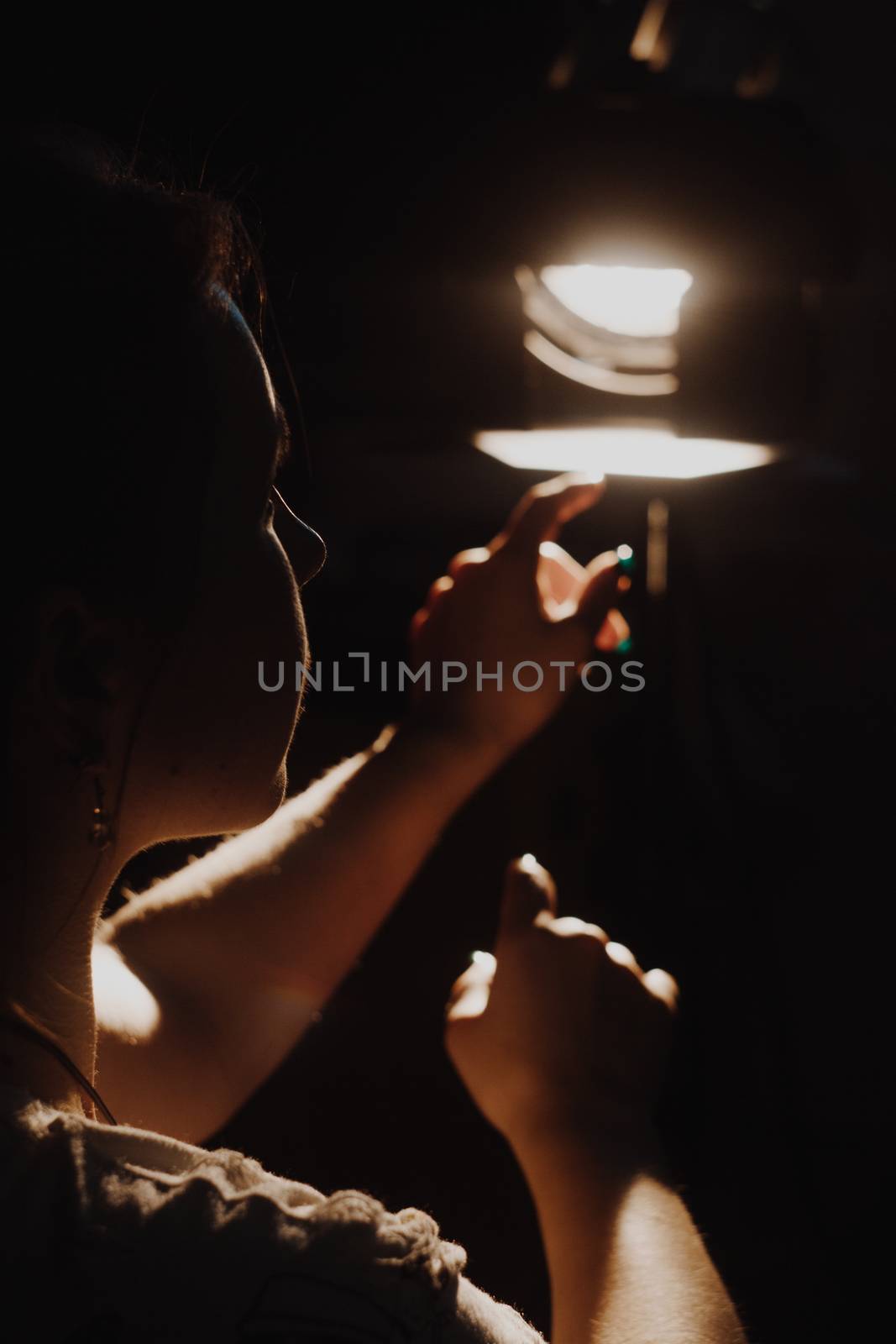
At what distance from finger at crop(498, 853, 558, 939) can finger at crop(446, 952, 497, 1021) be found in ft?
0.10

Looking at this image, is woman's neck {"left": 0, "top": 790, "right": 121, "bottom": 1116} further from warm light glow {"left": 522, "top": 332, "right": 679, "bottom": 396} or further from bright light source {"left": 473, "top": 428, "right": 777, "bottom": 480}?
warm light glow {"left": 522, "top": 332, "right": 679, "bottom": 396}

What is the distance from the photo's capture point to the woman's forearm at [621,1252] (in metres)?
0.54

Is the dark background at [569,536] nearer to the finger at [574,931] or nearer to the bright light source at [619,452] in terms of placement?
the bright light source at [619,452]

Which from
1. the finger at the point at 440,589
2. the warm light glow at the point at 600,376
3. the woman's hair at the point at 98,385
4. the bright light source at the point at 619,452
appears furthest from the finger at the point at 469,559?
the woman's hair at the point at 98,385

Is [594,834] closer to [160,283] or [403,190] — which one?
[403,190]

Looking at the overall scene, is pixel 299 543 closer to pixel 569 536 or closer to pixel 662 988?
pixel 662 988

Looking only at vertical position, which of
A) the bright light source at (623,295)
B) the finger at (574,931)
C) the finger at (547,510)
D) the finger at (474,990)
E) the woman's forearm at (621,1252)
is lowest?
the woman's forearm at (621,1252)

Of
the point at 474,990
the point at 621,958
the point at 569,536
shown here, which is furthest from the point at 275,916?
the point at 569,536

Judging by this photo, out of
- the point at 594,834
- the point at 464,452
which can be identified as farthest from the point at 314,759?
the point at 464,452

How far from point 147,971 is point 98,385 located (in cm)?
51

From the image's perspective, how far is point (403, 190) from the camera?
0.98 meters

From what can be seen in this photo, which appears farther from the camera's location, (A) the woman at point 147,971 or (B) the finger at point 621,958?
(B) the finger at point 621,958

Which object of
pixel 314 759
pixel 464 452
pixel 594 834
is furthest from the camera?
pixel 314 759

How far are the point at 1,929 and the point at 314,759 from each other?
101 cm
